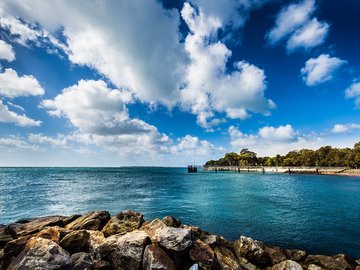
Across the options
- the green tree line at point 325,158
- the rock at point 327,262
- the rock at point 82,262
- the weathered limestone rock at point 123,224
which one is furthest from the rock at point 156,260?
the green tree line at point 325,158

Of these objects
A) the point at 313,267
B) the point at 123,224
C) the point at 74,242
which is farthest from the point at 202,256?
the point at 313,267

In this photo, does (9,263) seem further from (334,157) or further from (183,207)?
(334,157)

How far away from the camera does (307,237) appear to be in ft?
62.7

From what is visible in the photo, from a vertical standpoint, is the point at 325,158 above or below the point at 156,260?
above

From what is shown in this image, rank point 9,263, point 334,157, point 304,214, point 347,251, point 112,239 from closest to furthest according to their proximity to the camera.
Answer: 1. point 9,263
2. point 112,239
3. point 347,251
4. point 304,214
5. point 334,157

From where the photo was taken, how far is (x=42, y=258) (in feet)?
26.5

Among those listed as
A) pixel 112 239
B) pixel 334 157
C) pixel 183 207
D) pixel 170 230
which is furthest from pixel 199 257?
pixel 334 157

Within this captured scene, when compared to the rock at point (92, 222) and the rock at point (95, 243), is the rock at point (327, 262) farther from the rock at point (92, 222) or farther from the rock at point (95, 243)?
the rock at point (92, 222)

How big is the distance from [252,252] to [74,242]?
28.3 ft

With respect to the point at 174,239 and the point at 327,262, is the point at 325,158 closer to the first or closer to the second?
the point at 327,262

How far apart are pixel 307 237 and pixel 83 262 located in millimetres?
17328

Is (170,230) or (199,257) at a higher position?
(170,230)

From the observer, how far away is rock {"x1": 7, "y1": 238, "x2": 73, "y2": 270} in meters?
7.92

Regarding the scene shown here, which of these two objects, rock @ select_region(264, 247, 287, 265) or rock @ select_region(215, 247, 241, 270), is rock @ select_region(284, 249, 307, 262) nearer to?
rock @ select_region(264, 247, 287, 265)
